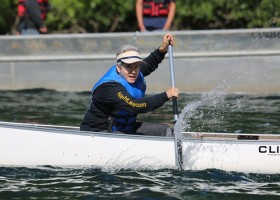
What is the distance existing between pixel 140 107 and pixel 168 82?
5423 millimetres

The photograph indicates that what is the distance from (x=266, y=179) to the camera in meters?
8.90

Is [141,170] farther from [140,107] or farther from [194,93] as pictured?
[194,93]

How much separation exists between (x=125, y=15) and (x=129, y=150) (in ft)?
24.3

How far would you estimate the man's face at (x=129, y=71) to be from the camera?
898cm

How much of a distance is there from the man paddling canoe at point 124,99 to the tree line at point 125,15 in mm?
6155

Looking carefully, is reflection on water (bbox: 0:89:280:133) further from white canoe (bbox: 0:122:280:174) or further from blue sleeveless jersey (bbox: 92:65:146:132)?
white canoe (bbox: 0:122:280:174)

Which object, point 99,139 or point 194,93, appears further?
point 194,93

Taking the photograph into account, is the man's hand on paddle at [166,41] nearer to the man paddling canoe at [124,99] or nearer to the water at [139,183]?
the man paddling canoe at [124,99]

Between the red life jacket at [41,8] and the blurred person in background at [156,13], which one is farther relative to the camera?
the red life jacket at [41,8]

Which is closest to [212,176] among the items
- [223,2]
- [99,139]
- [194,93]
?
[99,139]

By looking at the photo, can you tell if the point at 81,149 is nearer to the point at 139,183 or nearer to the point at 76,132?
the point at 76,132

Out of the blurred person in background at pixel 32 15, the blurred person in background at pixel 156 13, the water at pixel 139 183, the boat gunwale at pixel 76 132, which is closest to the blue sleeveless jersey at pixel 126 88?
the boat gunwale at pixel 76 132

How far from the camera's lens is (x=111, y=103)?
9008 millimetres

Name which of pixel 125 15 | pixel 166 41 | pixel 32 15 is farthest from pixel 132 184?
pixel 125 15
